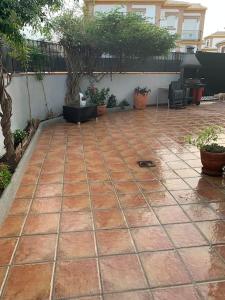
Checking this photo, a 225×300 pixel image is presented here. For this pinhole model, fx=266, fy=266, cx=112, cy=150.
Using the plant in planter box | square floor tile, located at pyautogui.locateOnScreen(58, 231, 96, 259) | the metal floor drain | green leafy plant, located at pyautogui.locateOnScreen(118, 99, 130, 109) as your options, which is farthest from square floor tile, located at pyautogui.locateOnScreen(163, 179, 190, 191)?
green leafy plant, located at pyautogui.locateOnScreen(118, 99, 130, 109)

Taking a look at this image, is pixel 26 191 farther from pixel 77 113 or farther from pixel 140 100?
pixel 140 100

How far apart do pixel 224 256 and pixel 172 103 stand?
24.2ft

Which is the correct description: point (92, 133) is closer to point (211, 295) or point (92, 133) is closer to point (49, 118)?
point (49, 118)

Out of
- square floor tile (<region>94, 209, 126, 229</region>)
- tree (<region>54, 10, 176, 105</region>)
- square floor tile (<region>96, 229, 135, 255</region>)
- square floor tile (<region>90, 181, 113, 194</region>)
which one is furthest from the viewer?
tree (<region>54, 10, 176, 105</region>)

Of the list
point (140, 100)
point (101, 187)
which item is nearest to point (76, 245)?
point (101, 187)

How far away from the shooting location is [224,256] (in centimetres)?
221

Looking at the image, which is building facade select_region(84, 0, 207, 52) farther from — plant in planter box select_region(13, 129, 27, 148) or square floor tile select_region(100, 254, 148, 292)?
square floor tile select_region(100, 254, 148, 292)

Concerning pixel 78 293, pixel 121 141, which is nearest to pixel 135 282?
pixel 78 293

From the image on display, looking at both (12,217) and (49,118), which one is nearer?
(12,217)

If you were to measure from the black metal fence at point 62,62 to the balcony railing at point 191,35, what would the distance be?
775 inches

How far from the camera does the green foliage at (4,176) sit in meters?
2.91

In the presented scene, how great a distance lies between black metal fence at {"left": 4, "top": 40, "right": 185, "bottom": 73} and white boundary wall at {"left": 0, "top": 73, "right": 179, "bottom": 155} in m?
0.18

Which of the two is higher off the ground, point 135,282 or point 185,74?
point 185,74

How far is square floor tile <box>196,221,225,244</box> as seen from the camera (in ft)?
7.91
